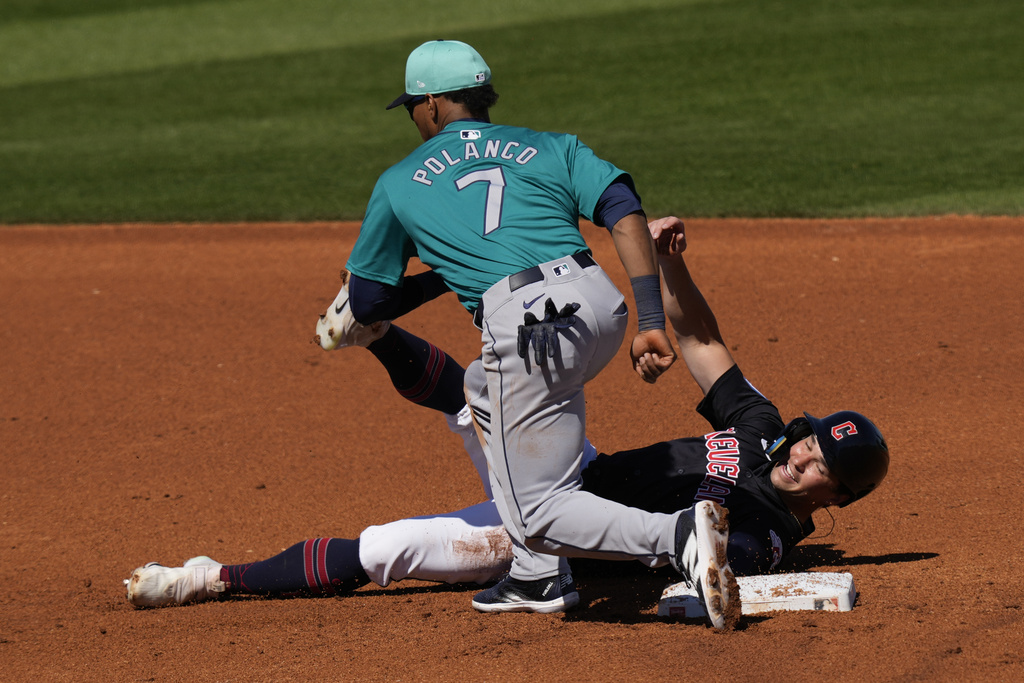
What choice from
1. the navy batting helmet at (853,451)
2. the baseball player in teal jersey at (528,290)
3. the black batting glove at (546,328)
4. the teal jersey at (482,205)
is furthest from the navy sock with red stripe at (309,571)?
the navy batting helmet at (853,451)

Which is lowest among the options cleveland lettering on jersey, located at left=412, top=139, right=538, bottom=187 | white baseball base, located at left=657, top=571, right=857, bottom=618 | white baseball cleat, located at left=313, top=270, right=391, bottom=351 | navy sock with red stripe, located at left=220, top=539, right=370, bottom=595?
white baseball base, located at left=657, top=571, right=857, bottom=618

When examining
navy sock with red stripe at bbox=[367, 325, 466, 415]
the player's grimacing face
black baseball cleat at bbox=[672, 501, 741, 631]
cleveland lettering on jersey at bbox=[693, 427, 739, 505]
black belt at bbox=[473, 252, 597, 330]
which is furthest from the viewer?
navy sock with red stripe at bbox=[367, 325, 466, 415]

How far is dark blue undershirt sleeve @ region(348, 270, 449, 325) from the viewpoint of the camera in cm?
391

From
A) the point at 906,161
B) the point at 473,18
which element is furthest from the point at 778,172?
the point at 473,18

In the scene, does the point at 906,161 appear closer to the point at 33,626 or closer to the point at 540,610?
the point at 540,610

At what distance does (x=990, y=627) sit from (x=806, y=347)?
338 cm

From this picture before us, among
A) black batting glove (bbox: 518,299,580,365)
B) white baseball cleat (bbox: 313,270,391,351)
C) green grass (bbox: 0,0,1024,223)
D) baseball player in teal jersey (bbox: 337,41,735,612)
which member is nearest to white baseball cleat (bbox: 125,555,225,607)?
white baseball cleat (bbox: 313,270,391,351)

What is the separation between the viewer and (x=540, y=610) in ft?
12.3

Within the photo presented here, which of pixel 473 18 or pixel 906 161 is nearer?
pixel 906 161

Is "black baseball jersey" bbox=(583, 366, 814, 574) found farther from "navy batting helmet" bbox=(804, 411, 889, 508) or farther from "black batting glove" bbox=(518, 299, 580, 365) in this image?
"black batting glove" bbox=(518, 299, 580, 365)

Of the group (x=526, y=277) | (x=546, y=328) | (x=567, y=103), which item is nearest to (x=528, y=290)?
(x=526, y=277)

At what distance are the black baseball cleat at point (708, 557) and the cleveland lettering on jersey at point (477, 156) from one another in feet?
4.19

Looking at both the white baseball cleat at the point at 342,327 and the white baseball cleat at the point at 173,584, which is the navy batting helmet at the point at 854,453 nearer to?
the white baseball cleat at the point at 342,327

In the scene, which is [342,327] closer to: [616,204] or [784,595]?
[616,204]
